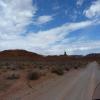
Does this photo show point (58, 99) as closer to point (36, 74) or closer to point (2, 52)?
point (36, 74)

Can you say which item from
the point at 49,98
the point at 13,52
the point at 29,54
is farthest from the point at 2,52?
the point at 49,98

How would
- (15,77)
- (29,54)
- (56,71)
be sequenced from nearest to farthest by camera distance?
(15,77) < (56,71) < (29,54)

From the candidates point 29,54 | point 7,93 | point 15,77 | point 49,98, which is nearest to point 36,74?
point 15,77

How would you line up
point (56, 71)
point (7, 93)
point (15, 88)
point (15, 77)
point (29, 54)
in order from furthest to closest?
point (29, 54), point (56, 71), point (15, 77), point (15, 88), point (7, 93)

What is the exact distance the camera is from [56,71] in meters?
36.6

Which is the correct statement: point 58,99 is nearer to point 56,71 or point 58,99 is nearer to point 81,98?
point 81,98

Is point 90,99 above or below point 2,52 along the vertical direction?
below

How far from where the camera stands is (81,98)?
44.7ft

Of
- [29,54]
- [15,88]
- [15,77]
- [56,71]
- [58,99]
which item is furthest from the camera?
[29,54]

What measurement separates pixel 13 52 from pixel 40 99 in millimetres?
148649

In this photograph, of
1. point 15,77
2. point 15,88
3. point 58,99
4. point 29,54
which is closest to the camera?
point 58,99

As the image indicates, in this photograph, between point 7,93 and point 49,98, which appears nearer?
point 49,98

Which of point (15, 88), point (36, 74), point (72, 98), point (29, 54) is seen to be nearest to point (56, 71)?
point (36, 74)

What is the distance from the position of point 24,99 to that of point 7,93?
2.67m
